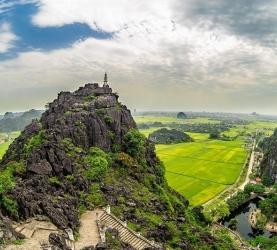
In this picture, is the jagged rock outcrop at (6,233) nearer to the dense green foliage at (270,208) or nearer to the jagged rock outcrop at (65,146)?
the jagged rock outcrop at (65,146)

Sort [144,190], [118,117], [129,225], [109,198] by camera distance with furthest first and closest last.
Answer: [118,117] < [144,190] < [109,198] < [129,225]

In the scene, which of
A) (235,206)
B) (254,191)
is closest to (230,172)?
(254,191)

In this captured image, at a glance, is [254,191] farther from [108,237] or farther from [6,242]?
[6,242]

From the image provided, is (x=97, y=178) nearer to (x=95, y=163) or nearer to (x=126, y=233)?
(x=95, y=163)

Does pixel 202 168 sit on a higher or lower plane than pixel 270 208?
lower

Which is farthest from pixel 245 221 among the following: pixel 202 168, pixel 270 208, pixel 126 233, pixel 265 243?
pixel 202 168

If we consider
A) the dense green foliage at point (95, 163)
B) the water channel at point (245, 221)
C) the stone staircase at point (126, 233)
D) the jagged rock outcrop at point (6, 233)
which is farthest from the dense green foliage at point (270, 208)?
the jagged rock outcrop at point (6, 233)
